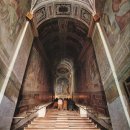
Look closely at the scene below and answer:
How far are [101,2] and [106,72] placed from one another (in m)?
3.58

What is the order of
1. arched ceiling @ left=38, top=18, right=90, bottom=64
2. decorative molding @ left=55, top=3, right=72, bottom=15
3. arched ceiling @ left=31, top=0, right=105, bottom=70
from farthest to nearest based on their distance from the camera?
arched ceiling @ left=38, top=18, right=90, bottom=64 < decorative molding @ left=55, top=3, right=72, bottom=15 < arched ceiling @ left=31, top=0, right=105, bottom=70

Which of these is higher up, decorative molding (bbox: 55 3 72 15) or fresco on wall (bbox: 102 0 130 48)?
decorative molding (bbox: 55 3 72 15)

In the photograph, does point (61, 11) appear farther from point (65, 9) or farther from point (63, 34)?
point (63, 34)

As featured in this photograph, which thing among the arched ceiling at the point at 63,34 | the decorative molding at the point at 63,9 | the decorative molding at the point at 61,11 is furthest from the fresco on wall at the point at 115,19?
the arched ceiling at the point at 63,34

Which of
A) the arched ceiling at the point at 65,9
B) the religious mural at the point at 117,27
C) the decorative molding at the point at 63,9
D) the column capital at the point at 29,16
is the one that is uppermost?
the decorative molding at the point at 63,9

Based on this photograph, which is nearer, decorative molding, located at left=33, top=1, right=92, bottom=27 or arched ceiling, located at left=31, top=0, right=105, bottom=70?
arched ceiling, located at left=31, top=0, right=105, bottom=70

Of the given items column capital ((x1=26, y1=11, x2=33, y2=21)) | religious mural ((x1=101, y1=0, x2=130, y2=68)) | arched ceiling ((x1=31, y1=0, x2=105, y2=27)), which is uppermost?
arched ceiling ((x1=31, y1=0, x2=105, y2=27))

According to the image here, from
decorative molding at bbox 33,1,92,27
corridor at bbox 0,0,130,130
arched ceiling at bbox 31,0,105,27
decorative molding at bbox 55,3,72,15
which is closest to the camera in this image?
corridor at bbox 0,0,130,130

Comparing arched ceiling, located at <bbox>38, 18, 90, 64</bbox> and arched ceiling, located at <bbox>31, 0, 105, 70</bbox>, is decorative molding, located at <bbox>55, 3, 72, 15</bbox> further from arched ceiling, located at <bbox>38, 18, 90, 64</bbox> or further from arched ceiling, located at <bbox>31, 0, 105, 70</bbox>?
arched ceiling, located at <bbox>38, 18, 90, 64</bbox>

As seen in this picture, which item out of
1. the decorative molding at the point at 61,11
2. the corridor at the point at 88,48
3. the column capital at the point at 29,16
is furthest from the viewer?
the decorative molding at the point at 61,11

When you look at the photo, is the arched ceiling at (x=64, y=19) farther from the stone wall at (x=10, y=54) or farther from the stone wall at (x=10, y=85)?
the stone wall at (x=10, y=85)

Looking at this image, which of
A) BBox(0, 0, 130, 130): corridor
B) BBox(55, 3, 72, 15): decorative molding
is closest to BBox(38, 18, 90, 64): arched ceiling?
BBox(0, 0, 130, 130): corridor

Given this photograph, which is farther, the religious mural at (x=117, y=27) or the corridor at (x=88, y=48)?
the corridor at (x=88, y=48)

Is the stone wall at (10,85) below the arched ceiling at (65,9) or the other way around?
below
